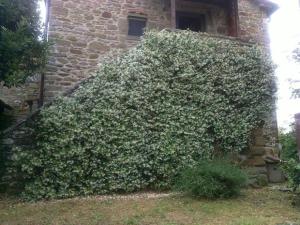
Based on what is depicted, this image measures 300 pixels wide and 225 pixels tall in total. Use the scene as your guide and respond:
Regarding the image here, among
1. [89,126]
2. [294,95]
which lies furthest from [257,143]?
[89,126]

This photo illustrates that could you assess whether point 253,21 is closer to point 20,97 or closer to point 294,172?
point 294,172

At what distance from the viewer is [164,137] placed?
9.07 metres

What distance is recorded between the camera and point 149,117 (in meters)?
9.16

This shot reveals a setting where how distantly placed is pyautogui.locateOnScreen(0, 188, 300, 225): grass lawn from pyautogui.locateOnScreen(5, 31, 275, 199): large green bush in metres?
0.75

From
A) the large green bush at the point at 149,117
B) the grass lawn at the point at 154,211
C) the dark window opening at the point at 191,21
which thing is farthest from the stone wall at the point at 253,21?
the grass lawn at the point at 154,211

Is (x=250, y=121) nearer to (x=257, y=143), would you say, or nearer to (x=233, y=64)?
(x=257, y=143)

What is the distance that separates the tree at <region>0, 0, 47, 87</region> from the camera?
7199mm

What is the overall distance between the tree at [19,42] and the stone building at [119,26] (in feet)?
9.79

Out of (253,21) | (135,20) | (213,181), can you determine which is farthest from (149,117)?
(253,21)

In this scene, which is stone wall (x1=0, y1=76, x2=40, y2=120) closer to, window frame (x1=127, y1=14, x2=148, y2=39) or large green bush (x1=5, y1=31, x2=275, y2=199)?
window frame (x1=127, y1=14, x2=148, y2=39)

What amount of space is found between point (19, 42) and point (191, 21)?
8.28 meters

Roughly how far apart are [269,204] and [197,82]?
3747mm

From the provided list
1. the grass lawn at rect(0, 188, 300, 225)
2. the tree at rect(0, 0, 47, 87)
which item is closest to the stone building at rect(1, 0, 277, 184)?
the grass lawn at rect(0, 188, 300, 225)

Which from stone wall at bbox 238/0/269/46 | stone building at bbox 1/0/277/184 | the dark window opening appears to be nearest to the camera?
stone building at bbox 1/0/277/184
